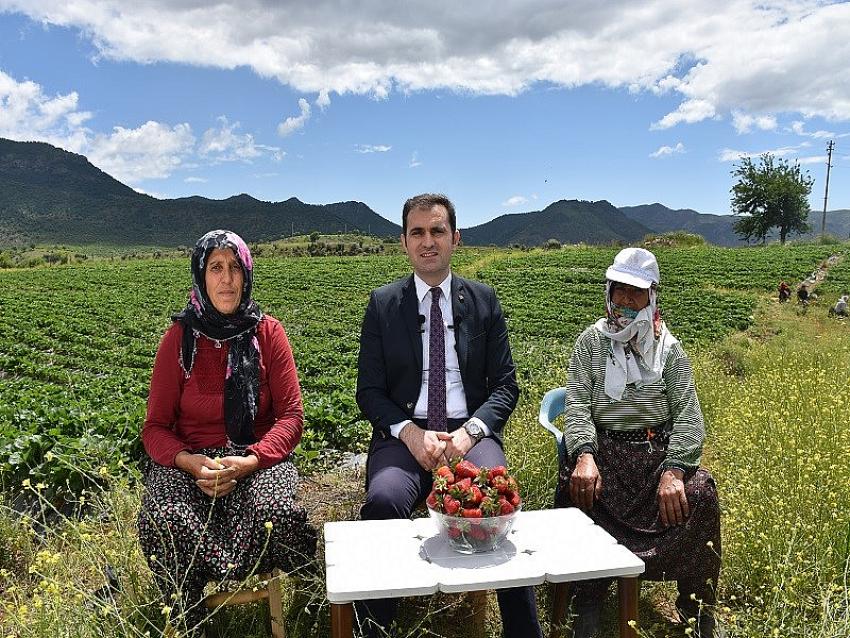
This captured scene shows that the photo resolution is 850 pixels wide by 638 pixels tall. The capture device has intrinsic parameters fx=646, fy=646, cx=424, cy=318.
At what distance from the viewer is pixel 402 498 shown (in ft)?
9.57

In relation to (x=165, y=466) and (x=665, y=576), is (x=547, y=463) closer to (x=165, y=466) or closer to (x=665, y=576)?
(x=665, y=576)

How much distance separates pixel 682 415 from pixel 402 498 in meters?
1.46

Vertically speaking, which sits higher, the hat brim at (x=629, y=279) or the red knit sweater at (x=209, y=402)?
the hat brim at (x=629, y=279)

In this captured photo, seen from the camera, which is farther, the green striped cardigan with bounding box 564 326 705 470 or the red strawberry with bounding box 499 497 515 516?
the green striped cardigan with bounding box 564 326 705 470

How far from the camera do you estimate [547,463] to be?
4102mm

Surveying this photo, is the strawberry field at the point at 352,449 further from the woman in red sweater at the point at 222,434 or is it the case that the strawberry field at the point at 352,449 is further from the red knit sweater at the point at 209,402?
the red knit sweater at the point at 209,402

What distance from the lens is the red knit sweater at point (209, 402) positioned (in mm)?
3084

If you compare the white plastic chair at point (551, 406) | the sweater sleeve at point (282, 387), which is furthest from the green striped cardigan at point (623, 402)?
the sweater sleeve at point (282, 387)

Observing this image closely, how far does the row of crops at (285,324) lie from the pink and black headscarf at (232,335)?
72 cm

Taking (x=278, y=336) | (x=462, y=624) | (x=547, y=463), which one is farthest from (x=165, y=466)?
(x=547, y=463)

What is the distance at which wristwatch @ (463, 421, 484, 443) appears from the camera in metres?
3.26

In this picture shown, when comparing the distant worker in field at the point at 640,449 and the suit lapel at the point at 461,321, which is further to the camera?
the suit lapel at the point at 461,321

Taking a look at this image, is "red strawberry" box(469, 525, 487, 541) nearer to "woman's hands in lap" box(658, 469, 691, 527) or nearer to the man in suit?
the man in suit

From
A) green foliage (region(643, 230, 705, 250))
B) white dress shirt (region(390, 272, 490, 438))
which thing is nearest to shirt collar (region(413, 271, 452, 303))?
white dress shirt (region(390, 272, 490, 438))
